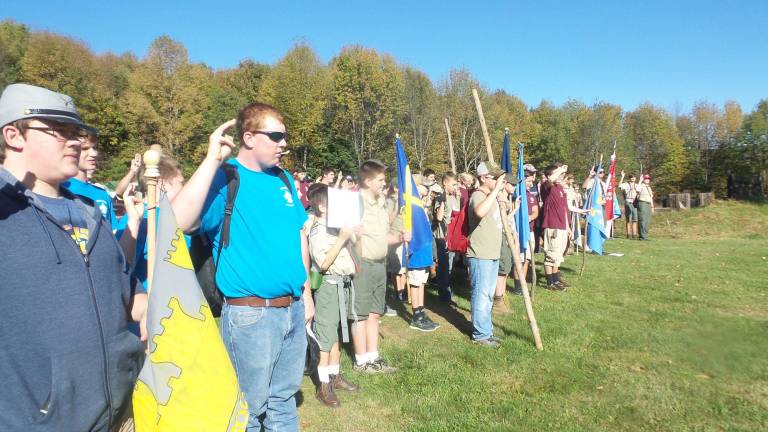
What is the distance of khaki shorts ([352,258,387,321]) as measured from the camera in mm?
5109

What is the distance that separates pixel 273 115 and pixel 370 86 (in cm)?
4412

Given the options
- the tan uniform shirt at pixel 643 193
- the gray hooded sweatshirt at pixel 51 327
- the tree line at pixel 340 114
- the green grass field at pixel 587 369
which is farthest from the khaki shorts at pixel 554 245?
the tree line at pixel 340 114

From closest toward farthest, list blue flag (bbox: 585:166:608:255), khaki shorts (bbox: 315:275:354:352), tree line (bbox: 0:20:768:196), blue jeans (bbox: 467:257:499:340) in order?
khaki shorts (bbox: 315:275:354:352)
blue jeans (bbox: 467:257:499:340)
blue flag (bbox: 585:166:608:255)
tree line (bbox: 0:20:768:196)

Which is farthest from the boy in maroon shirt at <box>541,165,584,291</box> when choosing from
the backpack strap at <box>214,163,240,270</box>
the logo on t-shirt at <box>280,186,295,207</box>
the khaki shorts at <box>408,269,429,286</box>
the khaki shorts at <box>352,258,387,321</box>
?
the backpack strap at <box>214,163,240,270</box>

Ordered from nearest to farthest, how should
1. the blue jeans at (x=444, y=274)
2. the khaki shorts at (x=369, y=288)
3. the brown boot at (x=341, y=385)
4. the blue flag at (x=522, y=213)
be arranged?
the brown boot at (x=341, y=385) < the khaki shorts at (x=369, y=288) < the blue flag at (x=522, y=213) < the blue jeans at (x=444, y=274)

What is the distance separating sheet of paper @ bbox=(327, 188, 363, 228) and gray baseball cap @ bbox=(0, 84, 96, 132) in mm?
2764

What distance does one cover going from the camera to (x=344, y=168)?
158 ft

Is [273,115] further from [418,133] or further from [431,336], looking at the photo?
[418,133]

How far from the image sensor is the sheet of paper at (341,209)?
453cm

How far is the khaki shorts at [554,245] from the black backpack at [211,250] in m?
7.87

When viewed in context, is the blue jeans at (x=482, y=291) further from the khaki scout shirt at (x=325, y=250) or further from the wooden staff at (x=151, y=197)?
the wooden staff at (x=151, y=197)

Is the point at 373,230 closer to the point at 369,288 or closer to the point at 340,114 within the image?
the point at 369,288

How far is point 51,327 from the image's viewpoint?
168 centimetres

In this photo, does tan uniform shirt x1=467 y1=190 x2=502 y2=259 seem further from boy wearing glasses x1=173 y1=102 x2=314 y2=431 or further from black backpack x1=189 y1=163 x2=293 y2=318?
black backpack x1=189 y1=163 x2=293 y2=318
